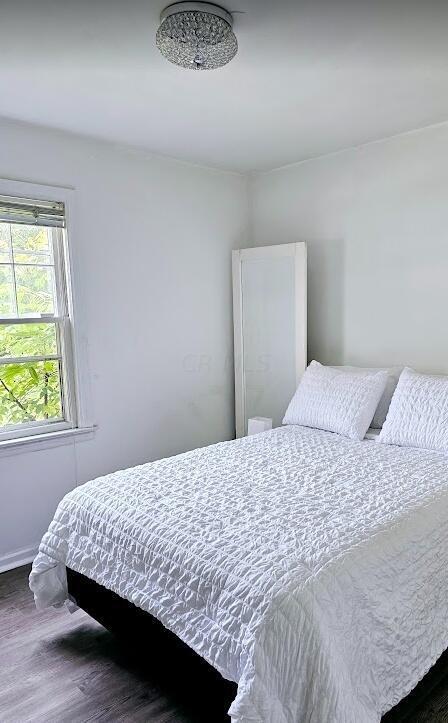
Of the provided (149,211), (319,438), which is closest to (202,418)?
(319,438)

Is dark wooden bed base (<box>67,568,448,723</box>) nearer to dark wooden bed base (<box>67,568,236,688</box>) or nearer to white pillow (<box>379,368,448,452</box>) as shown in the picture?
dark wooden bed base (<box>67,568,236,688</box>)

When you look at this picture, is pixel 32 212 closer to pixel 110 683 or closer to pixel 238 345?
pixel 238 345

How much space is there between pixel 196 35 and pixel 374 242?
74.4 inches

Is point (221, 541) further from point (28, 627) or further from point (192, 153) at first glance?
point (192, 153)

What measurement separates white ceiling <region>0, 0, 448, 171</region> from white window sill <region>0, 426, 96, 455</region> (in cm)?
179

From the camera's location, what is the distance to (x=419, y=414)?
Answer: 2.67m

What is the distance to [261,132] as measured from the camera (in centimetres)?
300

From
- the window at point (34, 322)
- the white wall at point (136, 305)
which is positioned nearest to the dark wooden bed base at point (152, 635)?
the white wall at point (136, 305)

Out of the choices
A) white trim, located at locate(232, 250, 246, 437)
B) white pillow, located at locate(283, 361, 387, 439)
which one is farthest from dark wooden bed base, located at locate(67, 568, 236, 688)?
white trim, located at locate(232, 250, 246, 437)

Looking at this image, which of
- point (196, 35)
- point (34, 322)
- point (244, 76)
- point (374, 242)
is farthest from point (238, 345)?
point (196, 35)

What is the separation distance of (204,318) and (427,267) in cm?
161

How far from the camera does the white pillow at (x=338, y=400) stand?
9.63 ft

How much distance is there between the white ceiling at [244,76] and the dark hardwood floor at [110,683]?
2243mm

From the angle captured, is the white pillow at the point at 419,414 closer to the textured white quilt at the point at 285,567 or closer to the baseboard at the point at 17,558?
the textured white quilt at the point at 285,567
